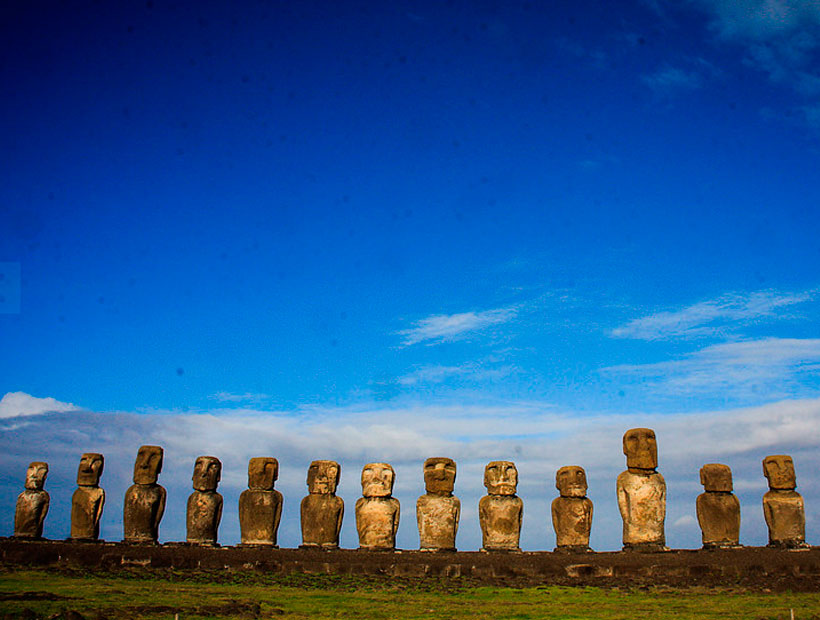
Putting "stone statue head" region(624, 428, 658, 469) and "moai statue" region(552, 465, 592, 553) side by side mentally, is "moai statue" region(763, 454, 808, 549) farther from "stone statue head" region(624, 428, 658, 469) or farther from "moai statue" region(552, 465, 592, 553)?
"moai statue" region(552, 465, 592, 553)

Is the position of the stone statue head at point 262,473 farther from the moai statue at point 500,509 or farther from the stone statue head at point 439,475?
the moai statue at point 500,509

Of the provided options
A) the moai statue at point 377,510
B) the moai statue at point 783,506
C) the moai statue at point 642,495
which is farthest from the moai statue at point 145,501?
the moai statue at point 783,506

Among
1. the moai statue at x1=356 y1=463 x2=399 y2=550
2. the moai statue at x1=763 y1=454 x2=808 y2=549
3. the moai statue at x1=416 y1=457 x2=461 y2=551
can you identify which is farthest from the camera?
the moai statue at x1=356 y1=463 x2=399 y2=550

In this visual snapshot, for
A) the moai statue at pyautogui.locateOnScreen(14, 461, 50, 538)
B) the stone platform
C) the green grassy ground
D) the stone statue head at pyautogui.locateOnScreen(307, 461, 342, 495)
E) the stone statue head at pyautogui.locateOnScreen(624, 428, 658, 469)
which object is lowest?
the green grassy ground

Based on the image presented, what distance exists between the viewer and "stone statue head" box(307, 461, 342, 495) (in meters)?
20.7

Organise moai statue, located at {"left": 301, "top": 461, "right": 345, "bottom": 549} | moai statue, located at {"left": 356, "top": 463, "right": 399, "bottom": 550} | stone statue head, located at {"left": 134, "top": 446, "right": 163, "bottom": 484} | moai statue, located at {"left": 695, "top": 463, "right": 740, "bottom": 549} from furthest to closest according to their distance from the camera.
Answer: stone statue head, located at {"left": 134, "top": 446, "right": 163, "bottom": 484}
moai statue, located at {"left": 301, "top": 461, "right": 345, "bottom": 549}
moai statue, located at {"left": 356, "top": 463, "right": 399, "bottom": 550}
moai statue, located at {"left": 695, "top": 463, "right": 740, "bottom": 549}

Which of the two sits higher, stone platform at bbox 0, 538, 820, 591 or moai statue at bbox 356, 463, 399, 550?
moai statue at bbox 356, 463, 399, 550

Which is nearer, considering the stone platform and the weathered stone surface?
the stone platform

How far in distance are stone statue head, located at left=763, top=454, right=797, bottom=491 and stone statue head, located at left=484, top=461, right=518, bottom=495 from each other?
6.06 m

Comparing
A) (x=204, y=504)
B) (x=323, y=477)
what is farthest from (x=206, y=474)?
(x=323, y=477)

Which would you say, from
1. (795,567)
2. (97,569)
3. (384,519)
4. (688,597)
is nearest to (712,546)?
(795,567)

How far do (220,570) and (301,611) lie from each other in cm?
531

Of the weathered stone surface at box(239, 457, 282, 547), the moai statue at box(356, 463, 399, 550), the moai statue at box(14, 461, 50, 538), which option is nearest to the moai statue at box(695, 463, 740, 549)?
the moai statue at box(356, 463, 399, 550)

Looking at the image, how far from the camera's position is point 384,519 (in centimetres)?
2011
